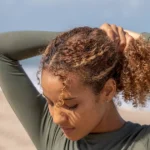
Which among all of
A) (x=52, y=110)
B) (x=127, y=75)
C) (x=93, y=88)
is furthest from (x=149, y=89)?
(x=52, y=110)

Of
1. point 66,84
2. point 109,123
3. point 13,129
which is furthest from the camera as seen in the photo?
point 13,129

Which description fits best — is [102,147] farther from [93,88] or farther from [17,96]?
[17,96]

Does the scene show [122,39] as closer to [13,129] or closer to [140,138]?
[140,138]

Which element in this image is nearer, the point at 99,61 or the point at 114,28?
the point at 99,61

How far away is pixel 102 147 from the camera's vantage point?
1921 mm

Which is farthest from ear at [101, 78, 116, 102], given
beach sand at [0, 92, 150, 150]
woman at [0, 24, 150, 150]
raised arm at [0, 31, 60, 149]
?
beach sand at [0, 92, 150, 150]

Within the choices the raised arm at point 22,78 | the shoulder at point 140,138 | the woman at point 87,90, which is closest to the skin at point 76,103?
the woman at point 87,90

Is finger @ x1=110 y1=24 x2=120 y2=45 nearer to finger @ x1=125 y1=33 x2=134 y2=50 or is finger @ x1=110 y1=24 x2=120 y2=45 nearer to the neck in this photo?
finger @ x1=125 y1=33 x2=134 y2=50

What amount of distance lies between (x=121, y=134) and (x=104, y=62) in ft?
0.79

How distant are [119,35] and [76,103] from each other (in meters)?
0.29

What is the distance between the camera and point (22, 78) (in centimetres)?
213

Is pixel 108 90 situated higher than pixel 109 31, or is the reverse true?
pixel 109 31

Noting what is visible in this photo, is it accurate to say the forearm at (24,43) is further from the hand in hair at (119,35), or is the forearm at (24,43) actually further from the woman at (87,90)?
the hand in hair at (119,35)

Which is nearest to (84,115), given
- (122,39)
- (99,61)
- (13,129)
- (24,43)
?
(99,61)
